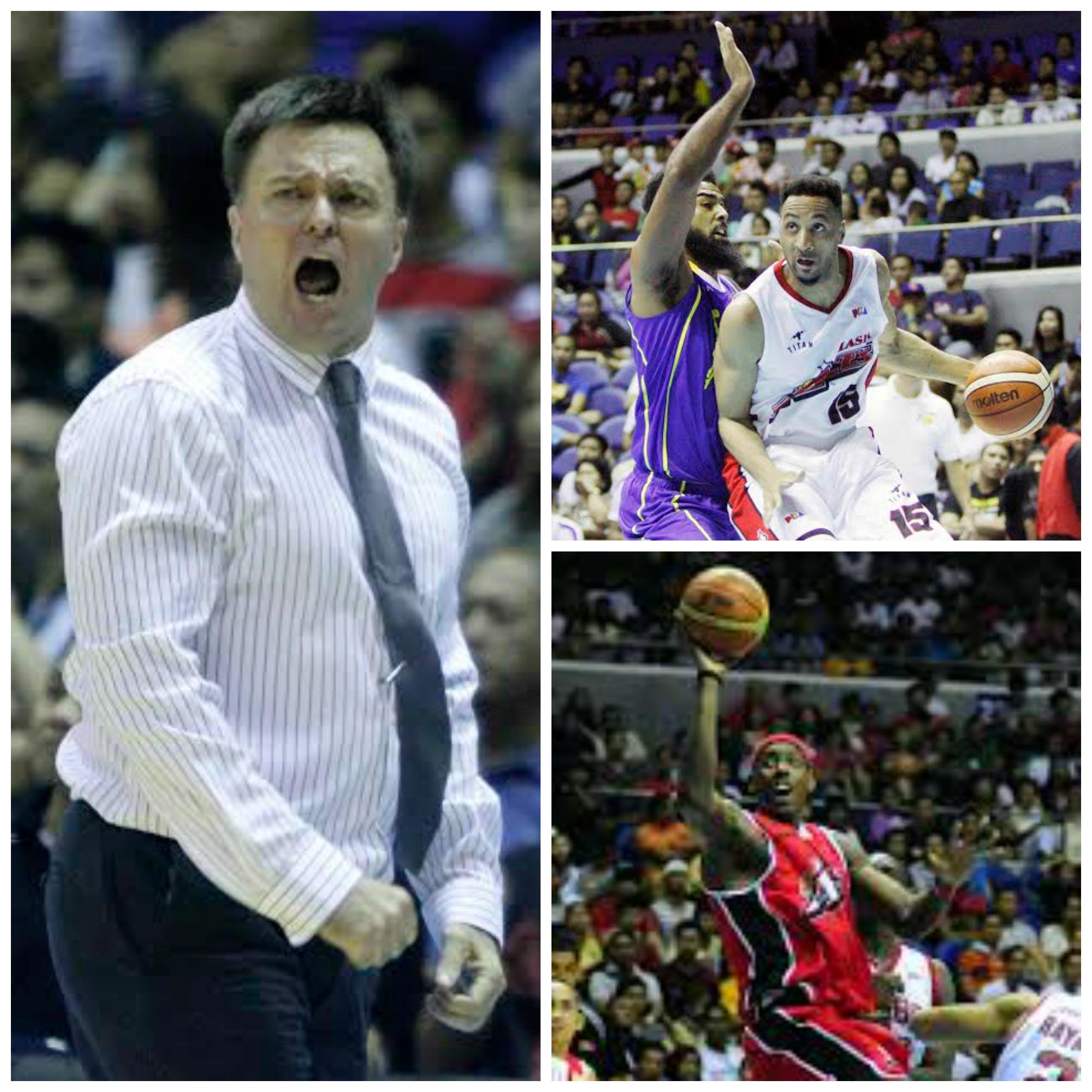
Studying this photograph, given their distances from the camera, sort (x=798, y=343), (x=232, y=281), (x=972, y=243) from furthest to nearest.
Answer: (x=972, y=243), (x=798, y=343), (x=232, y=281)

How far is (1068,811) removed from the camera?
7875 millimetres

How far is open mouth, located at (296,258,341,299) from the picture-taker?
4391 mm

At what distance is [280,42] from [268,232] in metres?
0.58

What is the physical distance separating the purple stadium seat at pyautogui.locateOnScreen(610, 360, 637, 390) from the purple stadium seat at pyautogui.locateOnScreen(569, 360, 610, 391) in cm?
3

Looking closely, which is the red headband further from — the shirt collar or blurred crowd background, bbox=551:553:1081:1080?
the shirt collar

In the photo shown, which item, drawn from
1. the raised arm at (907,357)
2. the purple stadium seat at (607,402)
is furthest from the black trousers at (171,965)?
the purple stadium seat at (607,402)

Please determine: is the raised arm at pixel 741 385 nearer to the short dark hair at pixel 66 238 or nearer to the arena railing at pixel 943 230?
the arena railing at pixel 943 230

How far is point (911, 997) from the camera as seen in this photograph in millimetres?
5137

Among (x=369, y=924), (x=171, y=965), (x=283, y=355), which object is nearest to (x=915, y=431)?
(x=283, y=355)

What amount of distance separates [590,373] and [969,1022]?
200 centimetres

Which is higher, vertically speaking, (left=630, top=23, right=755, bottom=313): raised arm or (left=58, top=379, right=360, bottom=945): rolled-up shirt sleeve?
(left=630, top=23, right=755, bottom=313): raised arm

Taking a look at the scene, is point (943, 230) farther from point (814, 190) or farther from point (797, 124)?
point (814, 190)

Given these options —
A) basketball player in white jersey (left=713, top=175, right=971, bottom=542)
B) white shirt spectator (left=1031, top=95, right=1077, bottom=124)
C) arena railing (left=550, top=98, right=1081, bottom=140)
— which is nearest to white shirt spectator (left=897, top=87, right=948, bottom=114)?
arena railing (left=550, top=98, right=1081, bottom=140)

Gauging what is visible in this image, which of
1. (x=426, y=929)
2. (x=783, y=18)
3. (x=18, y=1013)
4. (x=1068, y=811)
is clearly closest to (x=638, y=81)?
(x=783, y=18)
